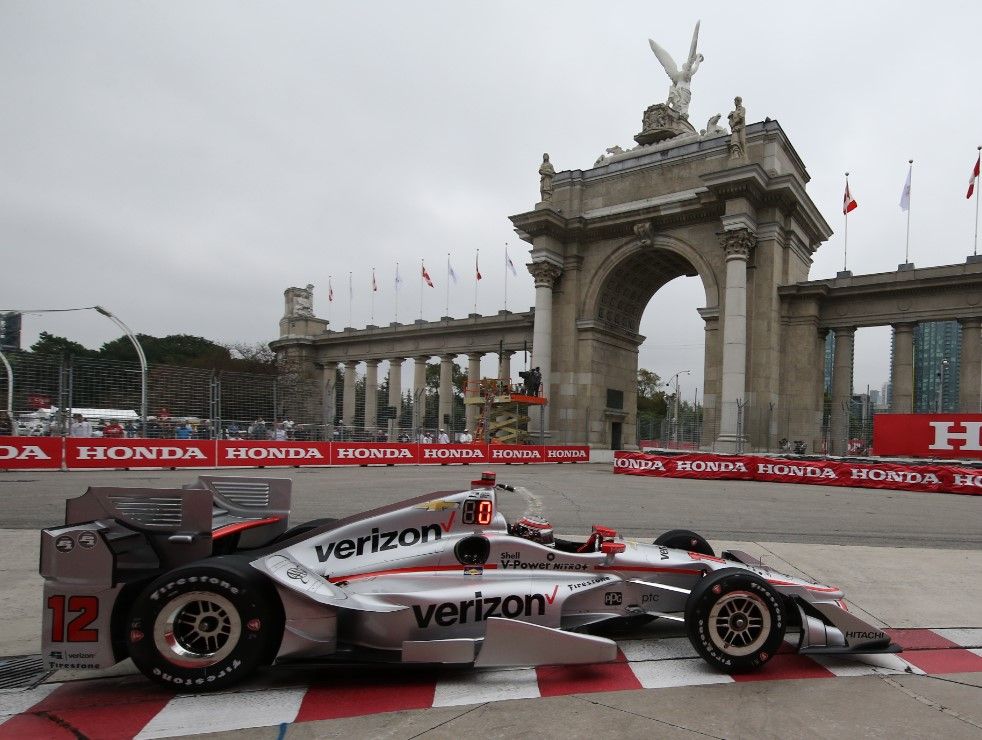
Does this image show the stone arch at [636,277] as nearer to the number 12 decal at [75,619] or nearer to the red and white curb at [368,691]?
the red and white curb at [368,691]

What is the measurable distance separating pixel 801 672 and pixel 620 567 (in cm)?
139

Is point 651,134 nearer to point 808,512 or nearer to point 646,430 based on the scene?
point 646,430

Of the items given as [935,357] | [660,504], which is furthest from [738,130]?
[935,357]

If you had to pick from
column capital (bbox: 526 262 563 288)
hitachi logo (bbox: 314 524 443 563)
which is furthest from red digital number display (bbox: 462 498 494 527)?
column capital (bbox: 526 262 563 288)

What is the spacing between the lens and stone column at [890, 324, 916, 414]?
2964cm

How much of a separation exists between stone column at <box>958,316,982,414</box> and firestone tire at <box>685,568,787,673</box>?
29.6 meters

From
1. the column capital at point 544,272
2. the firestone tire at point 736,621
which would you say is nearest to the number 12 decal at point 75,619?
the firestone tire at point 736,621

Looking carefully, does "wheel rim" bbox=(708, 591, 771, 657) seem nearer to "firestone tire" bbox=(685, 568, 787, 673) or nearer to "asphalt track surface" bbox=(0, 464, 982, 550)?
"firestone tire" bbox=(685, 568, 787, 673)

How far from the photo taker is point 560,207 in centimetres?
3775

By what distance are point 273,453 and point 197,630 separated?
62.7ft

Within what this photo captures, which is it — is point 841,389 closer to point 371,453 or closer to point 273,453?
point 371,453

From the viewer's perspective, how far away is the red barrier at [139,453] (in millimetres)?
19062

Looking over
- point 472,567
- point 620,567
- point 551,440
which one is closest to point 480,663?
point 472,567

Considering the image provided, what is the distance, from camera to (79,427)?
21297mm
